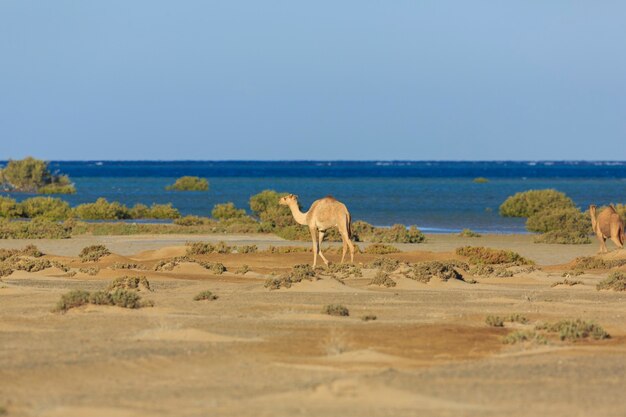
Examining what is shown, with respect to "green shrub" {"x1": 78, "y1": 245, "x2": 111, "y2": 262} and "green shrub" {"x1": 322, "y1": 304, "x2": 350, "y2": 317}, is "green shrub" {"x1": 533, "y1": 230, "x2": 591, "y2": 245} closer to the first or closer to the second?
"green shrub" {"x1": 78, "y1": 245, "x2": 111, "y2": 262}

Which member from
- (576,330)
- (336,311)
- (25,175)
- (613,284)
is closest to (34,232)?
(613,284)

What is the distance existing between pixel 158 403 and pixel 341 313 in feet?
22.2

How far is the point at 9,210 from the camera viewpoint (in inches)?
1984

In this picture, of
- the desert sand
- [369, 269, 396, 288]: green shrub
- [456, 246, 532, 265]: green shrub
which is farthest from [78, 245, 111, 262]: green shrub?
[456, 246, 532, 265]: green shrub

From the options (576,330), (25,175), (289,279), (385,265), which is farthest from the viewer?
(25,175)

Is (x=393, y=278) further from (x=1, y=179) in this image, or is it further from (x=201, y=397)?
(x=1, y=179)

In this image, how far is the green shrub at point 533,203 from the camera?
178 ft

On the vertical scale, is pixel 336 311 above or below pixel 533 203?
above

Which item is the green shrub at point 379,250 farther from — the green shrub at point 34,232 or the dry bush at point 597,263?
the green shrub at point 34,232

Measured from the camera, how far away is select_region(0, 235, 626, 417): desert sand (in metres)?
10.3

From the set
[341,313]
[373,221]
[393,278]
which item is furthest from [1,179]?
[341,313]

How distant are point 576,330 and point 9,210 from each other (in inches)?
1541

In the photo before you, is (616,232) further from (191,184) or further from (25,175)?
(191,184)

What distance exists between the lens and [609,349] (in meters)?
14.0
